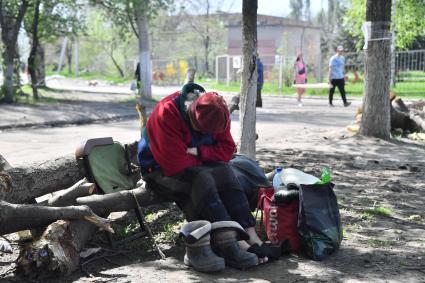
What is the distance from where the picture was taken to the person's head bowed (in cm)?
450

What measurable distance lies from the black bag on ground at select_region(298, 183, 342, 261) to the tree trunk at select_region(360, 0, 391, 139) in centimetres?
621

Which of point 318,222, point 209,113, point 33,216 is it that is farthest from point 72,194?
point 318,222

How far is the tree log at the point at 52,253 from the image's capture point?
4.15 m

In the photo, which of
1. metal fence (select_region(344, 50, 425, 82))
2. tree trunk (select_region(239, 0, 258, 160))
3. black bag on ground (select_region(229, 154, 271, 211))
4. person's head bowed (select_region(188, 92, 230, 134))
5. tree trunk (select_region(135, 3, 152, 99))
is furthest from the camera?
metal fence (select_region(344, 50, 425, 82))

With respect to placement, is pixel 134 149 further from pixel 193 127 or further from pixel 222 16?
pixel 222 16

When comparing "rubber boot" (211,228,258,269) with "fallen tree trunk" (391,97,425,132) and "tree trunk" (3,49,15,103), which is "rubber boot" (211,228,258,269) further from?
"tree trunk" (3,49,15,103)

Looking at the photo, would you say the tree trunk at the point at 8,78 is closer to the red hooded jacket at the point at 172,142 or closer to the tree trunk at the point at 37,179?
the tree trunk at the point at 37,179

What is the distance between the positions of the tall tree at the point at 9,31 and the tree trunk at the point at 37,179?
1472 cm

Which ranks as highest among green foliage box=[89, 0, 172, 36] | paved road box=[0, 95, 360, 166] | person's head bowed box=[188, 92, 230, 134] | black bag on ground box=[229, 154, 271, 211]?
green foliage box=[89, 0, 172, 36]

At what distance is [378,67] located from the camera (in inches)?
414

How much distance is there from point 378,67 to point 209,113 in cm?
670

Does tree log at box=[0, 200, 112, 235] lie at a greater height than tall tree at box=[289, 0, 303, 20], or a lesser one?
lesser

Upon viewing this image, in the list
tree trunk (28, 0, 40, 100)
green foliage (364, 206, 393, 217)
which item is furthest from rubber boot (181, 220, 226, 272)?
tree trunk (28, 0, 40, 100)

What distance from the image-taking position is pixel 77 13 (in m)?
23.3
